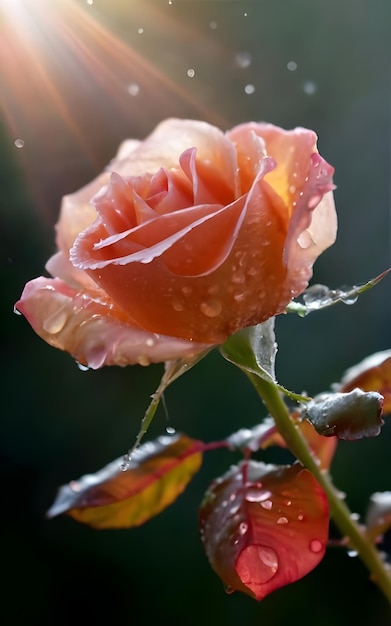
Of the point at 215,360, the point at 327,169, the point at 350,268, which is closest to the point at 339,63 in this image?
the point at 350,268

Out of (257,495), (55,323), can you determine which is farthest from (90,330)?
(257,495)

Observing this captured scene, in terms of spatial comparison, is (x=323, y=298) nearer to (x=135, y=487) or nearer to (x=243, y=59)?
(x=135, y=487)

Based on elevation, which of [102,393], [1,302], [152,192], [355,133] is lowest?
[102,393]

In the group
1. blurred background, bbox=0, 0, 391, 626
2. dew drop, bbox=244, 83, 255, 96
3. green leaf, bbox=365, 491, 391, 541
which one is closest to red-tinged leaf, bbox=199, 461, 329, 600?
green leaf, bbox=365, 491, 391, 541

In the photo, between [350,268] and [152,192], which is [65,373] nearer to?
[350,268]

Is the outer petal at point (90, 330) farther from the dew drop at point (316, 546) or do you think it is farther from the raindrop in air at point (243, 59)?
the raindrop in air at point (243, 59)

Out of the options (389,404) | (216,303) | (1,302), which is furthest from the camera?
(1,302)

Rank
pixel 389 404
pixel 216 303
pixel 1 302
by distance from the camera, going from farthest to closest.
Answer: pixel 1 302, pixel 389 404, pixel 216 303

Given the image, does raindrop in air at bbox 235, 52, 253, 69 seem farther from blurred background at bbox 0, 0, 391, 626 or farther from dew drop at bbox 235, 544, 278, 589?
dew drop at bbox 235, 544, 278, 589
